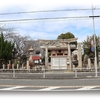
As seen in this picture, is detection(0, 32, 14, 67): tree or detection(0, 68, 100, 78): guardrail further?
detection(0, 32, 14, 67): tree

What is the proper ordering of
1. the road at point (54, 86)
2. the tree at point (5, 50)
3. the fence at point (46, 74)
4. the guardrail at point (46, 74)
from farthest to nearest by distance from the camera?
1. the tree at point (5, 50)
2. the guardrail at point (46, 74)
3. the fence at point (46, 74)
4. the road at point (54, 86)

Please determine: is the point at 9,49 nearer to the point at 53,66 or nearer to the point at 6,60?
the point at 6,60

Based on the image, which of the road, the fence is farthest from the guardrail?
the road

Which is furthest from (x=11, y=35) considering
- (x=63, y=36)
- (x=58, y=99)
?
(x=58, y=99)

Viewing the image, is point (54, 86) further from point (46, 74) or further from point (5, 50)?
point (5, 50)

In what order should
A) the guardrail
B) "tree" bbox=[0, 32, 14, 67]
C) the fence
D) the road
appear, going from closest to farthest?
the road → the fence → the guardrail → "tree" bbox=[0, 32, 14, 67]

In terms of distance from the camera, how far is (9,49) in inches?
1585

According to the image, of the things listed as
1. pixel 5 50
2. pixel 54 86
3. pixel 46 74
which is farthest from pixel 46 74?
pixel 5 50

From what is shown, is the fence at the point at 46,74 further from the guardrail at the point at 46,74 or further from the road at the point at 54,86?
the road at the point at 54,86

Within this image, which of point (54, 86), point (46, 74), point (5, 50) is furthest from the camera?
point (5, 50)

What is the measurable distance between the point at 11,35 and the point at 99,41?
24114 millimetres

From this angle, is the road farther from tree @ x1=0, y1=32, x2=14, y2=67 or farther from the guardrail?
tree @ x1=0, y1=32, x2=14, y2=67

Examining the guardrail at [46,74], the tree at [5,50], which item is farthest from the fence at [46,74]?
the tree at [5,50]

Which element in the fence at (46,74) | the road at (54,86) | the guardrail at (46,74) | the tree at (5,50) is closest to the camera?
the road at (54,86)
